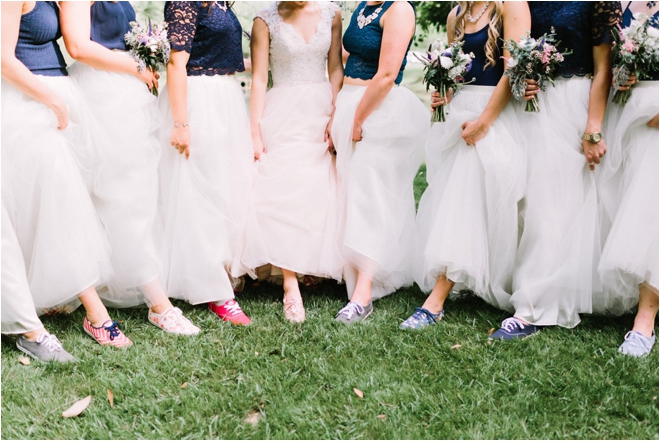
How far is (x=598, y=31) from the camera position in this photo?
3.28 meters

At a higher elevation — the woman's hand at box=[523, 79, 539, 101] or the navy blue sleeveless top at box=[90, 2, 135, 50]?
the navy blue sleeveless top at box=[90, 2, 135, 50]

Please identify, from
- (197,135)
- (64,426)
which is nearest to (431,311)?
(197,135)

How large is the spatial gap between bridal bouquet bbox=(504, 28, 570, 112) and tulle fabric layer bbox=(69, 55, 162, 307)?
231 cm

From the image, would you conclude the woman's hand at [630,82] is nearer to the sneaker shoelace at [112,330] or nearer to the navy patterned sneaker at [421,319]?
the navy patterned sneaker at [421,319]

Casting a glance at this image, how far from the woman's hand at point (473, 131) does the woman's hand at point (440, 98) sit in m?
0.21

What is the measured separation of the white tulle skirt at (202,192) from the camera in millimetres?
3797

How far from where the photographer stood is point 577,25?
3.34 metres

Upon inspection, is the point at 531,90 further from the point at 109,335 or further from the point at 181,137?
the point at 109,335

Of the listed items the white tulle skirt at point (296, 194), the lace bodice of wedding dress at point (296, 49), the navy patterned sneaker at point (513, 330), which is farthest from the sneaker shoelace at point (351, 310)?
the lace bodice of wedding dress at point (296, 49)

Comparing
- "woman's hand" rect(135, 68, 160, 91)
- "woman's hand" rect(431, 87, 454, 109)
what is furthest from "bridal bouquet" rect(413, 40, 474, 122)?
"woman's hand" rect(135, 68, 160, 91)

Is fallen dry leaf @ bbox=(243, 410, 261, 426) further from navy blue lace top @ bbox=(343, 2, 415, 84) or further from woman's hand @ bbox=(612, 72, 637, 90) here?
woman's hand @ bbox=(612, 72, 637, 90)

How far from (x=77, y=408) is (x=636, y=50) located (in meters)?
3.55

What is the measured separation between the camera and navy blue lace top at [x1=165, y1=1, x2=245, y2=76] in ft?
11.7

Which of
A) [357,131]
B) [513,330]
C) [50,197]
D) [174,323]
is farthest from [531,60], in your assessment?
[50,197]
